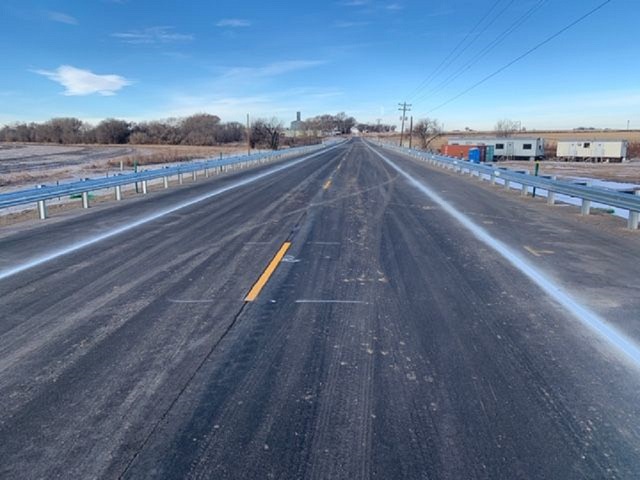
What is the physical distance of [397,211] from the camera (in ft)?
47.7

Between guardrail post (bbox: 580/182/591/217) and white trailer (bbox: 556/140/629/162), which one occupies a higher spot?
white trailer (bbox: 556/140/629/162)

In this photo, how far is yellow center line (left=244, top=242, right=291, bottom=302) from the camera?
6594 mm

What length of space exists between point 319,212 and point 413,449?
1113 centimetres

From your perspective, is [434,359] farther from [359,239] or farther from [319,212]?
[319,212]

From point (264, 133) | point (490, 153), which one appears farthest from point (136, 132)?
point (490, 153)

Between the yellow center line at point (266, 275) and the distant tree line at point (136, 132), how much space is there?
12878cm

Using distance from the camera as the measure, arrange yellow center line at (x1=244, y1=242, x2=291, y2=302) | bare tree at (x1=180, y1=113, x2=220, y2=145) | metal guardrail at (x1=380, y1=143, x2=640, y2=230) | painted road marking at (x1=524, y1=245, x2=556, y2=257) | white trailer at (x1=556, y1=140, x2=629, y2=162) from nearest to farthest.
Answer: yellow center line at (x1=244, y1=242, x2=291, y2=302) → painted road marking at (x1=524, y1=245, x2=556, y2=257) → metal guardrail at (x1=380, y1=143, x2=640, y2=230) → white trailer at (x1=556, y1=140, x2=629, y2=162) → bare tree at (x1=180, y1=113, x2=220, y2=145)

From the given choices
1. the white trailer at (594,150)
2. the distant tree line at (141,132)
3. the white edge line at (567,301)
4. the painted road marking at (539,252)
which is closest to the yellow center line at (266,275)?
the white edge line at (567,301)

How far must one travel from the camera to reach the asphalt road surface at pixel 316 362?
10.8 feet

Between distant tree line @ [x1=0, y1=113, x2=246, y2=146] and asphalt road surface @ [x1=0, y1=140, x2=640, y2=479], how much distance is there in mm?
129875

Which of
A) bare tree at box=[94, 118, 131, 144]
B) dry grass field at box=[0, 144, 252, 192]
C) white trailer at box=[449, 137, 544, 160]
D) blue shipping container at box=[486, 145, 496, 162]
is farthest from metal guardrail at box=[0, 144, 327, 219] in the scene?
bare tree at box=[94, 118, 131, 144]

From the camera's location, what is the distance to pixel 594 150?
74125 mm

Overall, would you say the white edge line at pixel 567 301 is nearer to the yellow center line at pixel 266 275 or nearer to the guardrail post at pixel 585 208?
the yellow center line at pixel 266 275

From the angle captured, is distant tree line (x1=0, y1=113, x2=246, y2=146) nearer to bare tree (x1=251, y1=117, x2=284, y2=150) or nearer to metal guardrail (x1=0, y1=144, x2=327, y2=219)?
bare tree (x1=251, y1=117, x2=284, y2=150)
